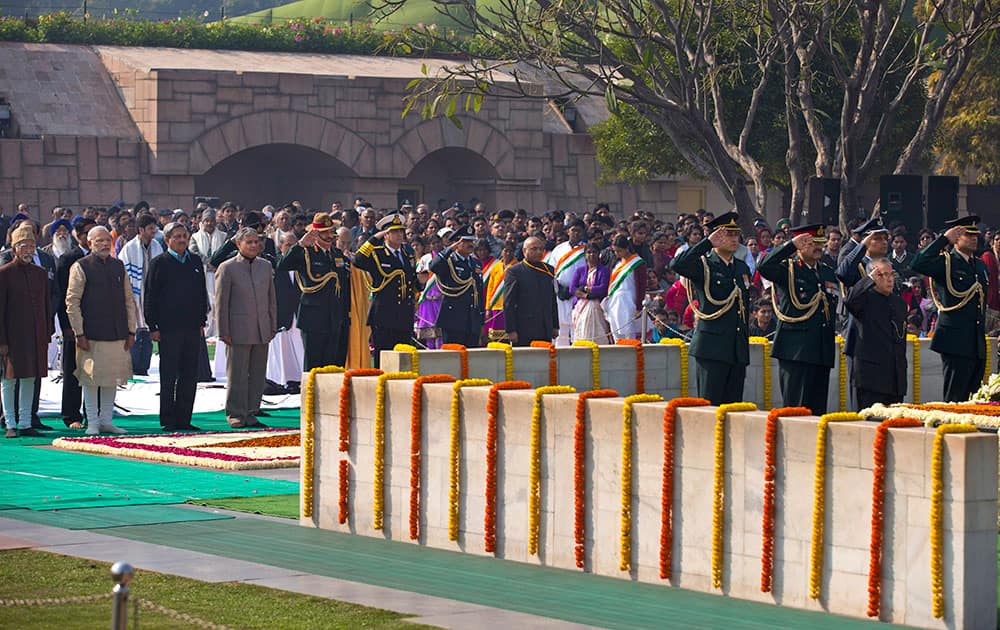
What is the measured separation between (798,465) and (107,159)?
1180 inches

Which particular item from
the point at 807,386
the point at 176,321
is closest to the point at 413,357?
the point at 807,386

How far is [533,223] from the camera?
88.5 ft

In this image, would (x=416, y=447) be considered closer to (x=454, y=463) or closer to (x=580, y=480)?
(x=454, y=463)

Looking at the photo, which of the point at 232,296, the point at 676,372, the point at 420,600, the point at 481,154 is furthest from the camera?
the point at 481,154

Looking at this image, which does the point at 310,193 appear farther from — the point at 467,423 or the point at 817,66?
the point at 467,423

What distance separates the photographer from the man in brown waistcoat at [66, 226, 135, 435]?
16.8m

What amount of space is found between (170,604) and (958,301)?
28.5 feet

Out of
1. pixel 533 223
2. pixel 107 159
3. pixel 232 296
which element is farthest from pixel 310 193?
pixel 232 296

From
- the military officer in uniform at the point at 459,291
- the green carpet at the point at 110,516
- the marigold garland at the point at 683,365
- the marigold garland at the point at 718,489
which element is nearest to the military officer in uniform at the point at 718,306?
the marigold garland at the point at 683,365

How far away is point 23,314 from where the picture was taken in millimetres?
16781

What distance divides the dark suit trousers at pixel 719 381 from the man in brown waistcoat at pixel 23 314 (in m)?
5.98

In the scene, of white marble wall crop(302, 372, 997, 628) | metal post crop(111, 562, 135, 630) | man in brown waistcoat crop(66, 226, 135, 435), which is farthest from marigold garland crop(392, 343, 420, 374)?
metal post crop(111, 562, 135, 630)

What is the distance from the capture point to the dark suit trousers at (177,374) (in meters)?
17.7

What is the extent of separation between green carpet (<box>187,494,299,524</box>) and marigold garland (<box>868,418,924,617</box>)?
15.0 feet
